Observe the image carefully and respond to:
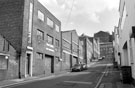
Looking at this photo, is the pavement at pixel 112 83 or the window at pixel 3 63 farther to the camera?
the window at pixel 3 63

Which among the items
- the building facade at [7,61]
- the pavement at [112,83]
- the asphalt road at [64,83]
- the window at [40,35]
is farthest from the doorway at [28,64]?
the pavement at [112,83]

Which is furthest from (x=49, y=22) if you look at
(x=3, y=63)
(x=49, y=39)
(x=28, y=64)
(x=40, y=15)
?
(x=3, y=63)

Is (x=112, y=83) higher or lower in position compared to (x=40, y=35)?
lower

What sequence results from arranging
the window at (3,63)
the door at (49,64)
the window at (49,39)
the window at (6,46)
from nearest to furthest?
the window at (3,63), the window at (6,46), the door at (49,64), the window at (49,39)

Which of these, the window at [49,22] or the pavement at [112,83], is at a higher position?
the window at [49,22]

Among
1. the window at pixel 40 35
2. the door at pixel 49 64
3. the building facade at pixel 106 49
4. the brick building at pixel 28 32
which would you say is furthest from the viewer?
the building facade at pixel 106 49

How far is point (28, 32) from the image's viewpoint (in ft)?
63.5

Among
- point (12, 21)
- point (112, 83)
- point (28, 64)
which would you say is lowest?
point (112, 83)

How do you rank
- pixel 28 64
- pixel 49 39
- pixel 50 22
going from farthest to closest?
pixel 50 22
pixel 49 39
pixel 28 64

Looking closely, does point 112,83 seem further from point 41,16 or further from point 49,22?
point 49,22

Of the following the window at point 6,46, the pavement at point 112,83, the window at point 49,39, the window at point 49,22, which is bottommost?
the pavement at point 112,83

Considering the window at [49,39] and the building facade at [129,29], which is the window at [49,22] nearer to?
the window at [49,39]

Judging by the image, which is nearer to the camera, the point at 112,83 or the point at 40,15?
the point at 112,83

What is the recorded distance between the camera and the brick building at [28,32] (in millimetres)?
17855
